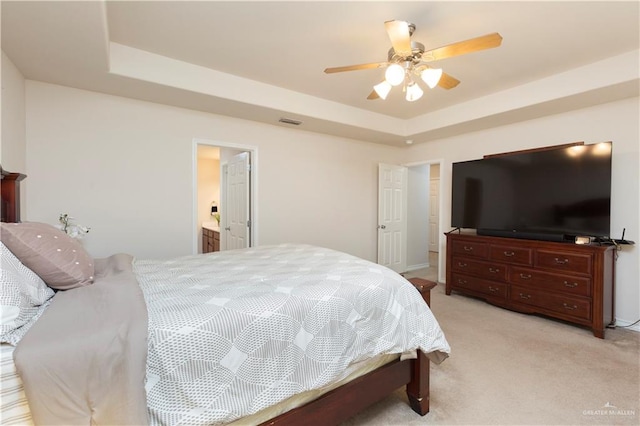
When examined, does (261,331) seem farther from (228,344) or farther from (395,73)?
(395,73)

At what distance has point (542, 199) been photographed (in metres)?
3.30

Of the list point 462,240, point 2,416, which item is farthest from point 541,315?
point 2,416

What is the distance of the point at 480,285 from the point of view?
12.1ft

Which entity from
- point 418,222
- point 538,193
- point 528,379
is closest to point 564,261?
point 538,193

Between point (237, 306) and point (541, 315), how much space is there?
11.8 feet

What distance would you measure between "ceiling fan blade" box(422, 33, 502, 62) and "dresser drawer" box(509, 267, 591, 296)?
99.9 inches

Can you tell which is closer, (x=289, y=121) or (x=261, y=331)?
(x=261, y=331)

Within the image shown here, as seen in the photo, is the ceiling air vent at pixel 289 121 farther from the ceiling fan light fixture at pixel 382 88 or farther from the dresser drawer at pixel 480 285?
the dresser drawer at pixel 480 285

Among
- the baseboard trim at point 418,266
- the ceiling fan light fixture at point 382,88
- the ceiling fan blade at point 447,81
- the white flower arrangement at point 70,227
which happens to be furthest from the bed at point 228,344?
the baseboard trim at point 418,266

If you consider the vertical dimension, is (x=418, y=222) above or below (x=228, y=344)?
above

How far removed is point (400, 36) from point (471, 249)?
2.93 m

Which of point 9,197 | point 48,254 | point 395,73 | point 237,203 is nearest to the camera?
point 48,254

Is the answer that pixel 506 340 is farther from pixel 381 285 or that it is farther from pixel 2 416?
pixel 2 416

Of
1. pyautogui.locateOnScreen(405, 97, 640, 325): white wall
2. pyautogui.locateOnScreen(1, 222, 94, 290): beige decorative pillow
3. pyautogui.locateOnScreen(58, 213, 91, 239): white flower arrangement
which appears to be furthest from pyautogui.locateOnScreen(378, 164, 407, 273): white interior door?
pyautogui.locateOnScreen(1, 222, 94, 290): beige decorative pillow
